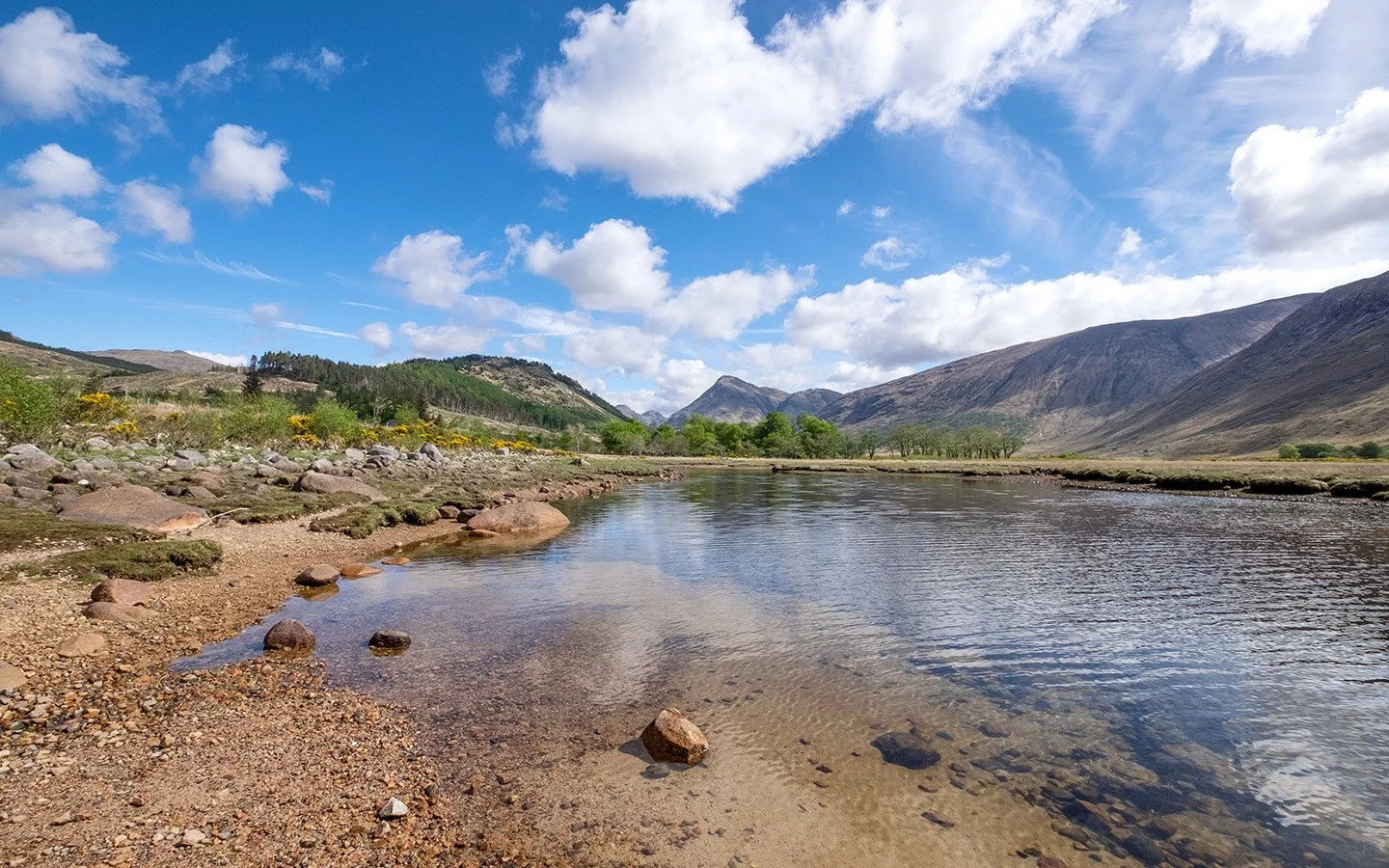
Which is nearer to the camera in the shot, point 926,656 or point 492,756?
point 492,756

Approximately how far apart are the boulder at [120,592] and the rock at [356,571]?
18.9 ft

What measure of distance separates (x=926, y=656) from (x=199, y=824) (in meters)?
13.3

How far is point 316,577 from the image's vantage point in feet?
63.1

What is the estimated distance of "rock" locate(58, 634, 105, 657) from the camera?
11.4 metres

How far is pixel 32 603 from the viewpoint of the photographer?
1334 centimetres

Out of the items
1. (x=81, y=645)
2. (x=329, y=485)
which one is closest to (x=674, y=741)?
(x=81, y=645)

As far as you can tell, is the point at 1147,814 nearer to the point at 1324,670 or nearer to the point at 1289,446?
the point at 1324,670

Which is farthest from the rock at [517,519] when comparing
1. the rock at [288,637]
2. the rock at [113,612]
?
the rock at [288,637]

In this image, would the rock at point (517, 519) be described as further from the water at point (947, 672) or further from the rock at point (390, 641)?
the rock at point (390, 641)

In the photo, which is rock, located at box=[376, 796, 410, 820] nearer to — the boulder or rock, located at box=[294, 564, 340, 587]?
the boulder

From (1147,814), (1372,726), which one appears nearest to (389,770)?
(1147,814)

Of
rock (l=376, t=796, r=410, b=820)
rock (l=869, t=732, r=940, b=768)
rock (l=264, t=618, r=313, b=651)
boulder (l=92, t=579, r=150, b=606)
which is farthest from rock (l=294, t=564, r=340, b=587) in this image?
rock (l=869, t=732, r=940, b=768)

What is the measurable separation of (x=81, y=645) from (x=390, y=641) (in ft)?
18.0

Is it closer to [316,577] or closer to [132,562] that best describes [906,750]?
[316,577]
